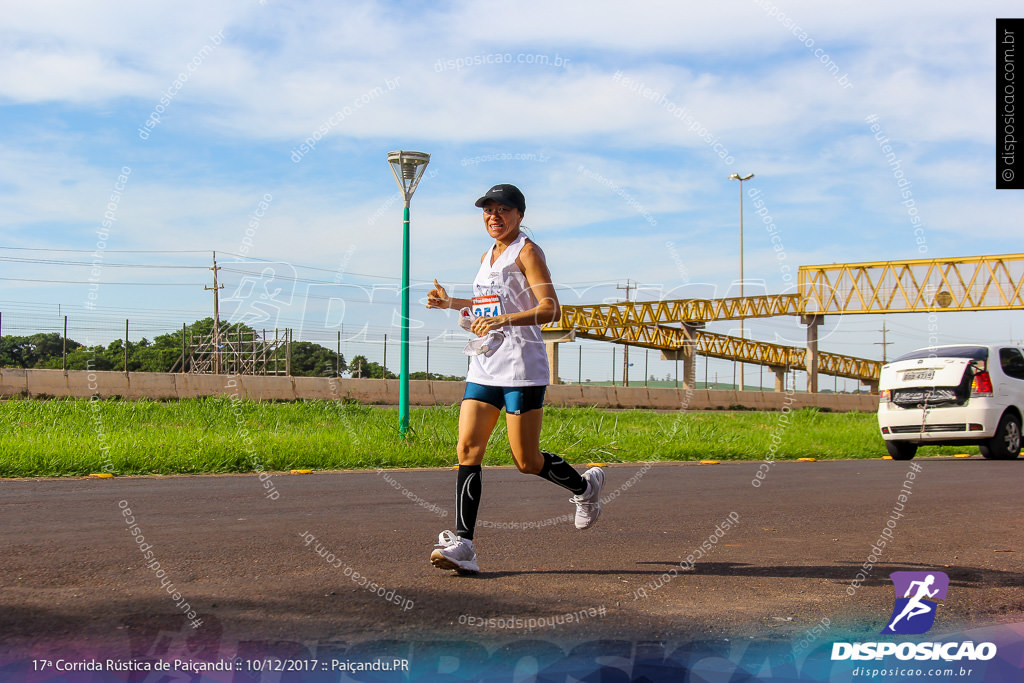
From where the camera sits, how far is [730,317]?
176 feet

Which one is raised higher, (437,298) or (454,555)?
(437,298)

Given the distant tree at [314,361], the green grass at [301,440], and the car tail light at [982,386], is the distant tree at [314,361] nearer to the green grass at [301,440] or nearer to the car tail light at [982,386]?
the green grass at [301,440]

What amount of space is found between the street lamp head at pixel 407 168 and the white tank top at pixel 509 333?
328 inches

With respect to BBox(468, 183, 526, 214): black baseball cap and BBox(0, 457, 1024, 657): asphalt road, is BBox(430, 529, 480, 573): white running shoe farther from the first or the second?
BBox(468, 183, 526, 214): black baseball cap

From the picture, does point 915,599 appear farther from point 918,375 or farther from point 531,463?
point 918,375

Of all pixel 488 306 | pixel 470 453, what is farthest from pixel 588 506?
pixel 488 306

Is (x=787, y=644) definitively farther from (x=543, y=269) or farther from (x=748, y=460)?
(x=748, y=460)

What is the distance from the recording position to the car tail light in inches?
510

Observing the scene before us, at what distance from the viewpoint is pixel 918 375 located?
1360 cm

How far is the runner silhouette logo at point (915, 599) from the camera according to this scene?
3781 mm

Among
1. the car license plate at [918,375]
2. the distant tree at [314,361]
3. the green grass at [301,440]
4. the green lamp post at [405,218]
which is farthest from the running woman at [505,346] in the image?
the distant tree at [314,361]

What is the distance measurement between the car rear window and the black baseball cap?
35.1 feet

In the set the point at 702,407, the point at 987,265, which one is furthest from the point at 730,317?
the point at 702,407

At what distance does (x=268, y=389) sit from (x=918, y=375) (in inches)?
628
